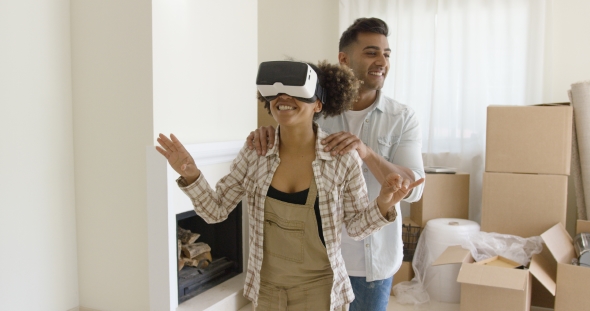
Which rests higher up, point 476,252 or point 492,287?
point 476,252

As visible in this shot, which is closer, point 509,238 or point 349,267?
point 349,267

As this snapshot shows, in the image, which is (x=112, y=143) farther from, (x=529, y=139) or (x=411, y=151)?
(x=529, y=139)

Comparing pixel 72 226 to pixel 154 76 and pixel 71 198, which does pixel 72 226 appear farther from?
pixel 154 76

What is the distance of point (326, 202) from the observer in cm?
117

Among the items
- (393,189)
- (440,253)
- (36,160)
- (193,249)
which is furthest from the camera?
(440,253)

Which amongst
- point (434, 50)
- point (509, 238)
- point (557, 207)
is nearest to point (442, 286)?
point (509, 238)

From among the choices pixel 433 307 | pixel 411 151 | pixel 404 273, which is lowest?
pixel 433 307

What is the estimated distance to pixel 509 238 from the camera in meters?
2.94

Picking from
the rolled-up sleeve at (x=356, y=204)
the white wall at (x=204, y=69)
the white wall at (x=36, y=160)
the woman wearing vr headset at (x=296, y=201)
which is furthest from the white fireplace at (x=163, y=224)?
the rolled-up sleeve at (x=356, y=204)

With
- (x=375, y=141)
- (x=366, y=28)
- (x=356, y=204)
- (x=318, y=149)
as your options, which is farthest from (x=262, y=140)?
(x=366, y=28)

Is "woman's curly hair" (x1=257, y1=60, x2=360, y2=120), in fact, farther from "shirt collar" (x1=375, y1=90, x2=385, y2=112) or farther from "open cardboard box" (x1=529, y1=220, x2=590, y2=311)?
"open cardboard box" (x1=529, y1=220, x2=590, y2=311)

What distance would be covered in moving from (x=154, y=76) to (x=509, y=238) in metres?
2.16

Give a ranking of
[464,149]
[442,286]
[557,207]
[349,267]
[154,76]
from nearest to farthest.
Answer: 1. [349,267]
2. [154,76]
3. [557,207]
4. [442,286]
5. [464,149]

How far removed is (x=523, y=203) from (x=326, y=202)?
219cm
